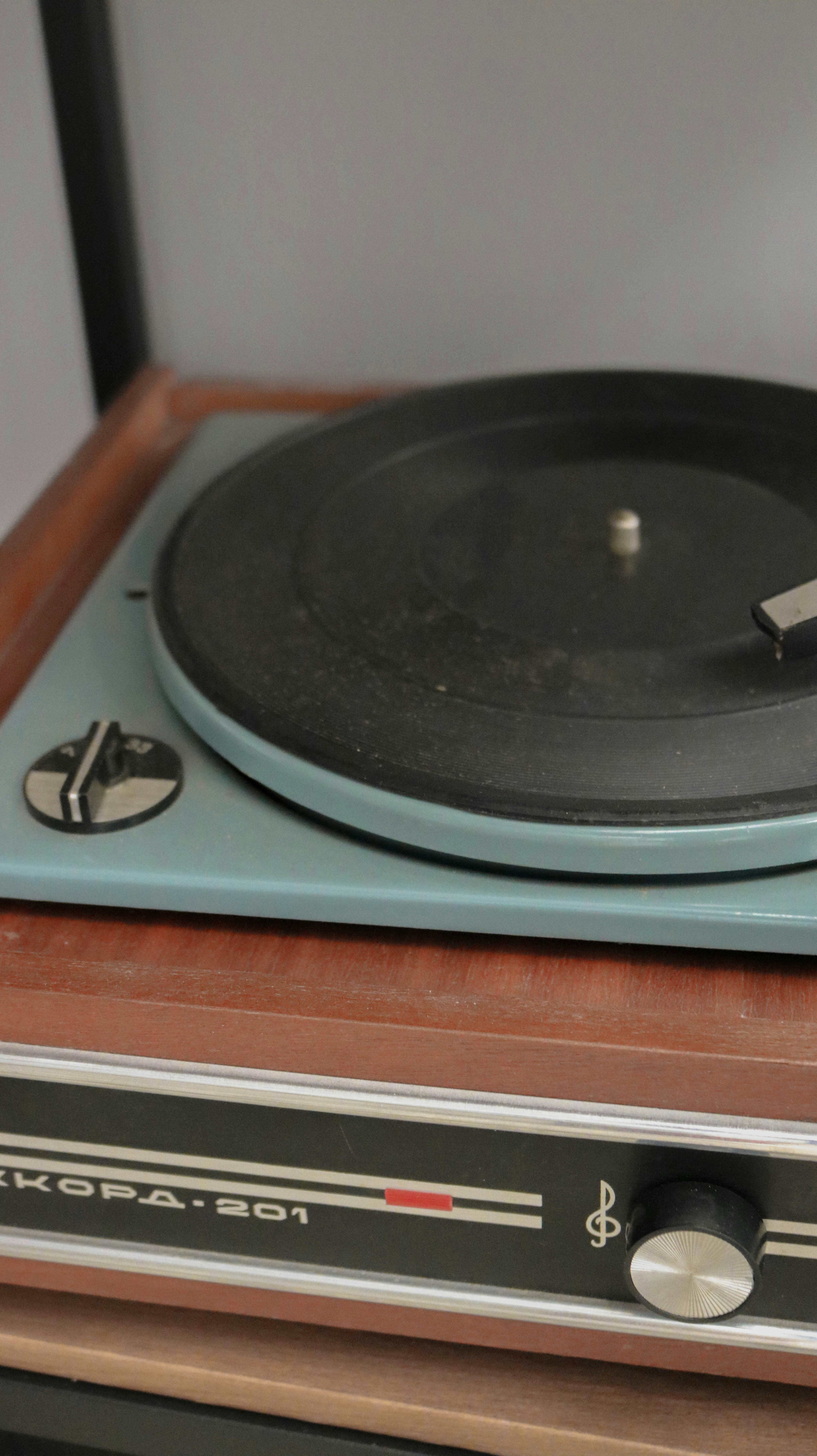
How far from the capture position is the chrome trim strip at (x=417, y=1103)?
0.51 meters

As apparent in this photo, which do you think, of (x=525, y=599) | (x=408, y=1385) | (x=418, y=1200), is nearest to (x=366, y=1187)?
(x=418, y=1200)

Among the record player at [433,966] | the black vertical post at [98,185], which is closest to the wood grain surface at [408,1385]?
the record player at [433,966]

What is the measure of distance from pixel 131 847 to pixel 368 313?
0.71m

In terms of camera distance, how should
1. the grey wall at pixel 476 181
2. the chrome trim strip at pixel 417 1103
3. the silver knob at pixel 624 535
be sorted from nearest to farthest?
the chrome trim strip at pixel 417 1103 < the silver knob at pixel 624 535 < the grey wall at pixel 476 181

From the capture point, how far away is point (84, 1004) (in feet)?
1.76

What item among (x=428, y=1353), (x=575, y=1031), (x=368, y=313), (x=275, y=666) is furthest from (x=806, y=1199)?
(x=368, y=313)

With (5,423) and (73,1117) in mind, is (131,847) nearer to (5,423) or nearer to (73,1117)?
(73,1117)

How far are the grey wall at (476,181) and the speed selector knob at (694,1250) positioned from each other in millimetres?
803

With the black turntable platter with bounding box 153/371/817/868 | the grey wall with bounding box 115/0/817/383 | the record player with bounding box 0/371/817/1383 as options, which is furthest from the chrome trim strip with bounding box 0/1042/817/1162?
the grey wall with bounding box 115/0/817/383

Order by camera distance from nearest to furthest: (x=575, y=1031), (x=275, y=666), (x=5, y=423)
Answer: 1. (x=575, y=1031)
2. (x=275, y=666)
3. (x=5, y=423)

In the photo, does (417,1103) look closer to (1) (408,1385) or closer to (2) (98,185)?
(1) (408,1385)

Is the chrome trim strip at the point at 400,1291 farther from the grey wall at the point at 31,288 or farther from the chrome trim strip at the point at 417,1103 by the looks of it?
the grey wall at the point at 31,288

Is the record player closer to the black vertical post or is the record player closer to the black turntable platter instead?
the black turntable platter

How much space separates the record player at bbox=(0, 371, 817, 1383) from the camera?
0.52 meters
